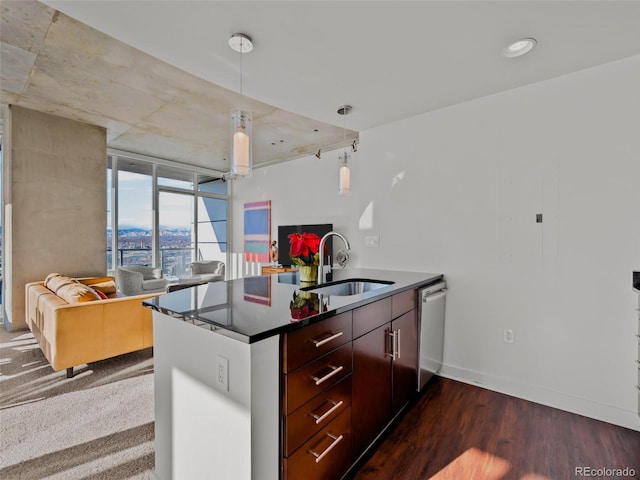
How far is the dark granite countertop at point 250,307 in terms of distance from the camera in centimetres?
108

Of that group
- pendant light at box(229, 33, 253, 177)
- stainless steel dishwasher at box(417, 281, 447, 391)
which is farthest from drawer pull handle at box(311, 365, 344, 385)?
pendant light at box(229, 33, 253, 177)

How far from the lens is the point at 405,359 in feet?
6.63

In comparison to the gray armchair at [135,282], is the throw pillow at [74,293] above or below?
above

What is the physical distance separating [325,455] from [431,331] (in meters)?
1.42

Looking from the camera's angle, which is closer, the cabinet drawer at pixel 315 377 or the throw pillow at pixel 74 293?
the cabinet drawer at pixel 315 377

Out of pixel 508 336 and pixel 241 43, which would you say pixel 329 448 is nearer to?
pixel 508 336

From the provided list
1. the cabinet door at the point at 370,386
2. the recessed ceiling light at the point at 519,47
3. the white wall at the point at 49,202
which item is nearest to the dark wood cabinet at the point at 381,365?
the cabinet door at the point at 370,386

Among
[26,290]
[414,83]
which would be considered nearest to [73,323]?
[26,290]

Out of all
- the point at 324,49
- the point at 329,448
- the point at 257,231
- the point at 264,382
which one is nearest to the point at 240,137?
the point at 324,49

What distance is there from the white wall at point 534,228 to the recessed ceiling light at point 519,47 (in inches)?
21.1

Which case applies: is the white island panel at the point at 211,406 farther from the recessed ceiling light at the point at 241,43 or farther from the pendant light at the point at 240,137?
the recessed ceiling light at the point at 241,43

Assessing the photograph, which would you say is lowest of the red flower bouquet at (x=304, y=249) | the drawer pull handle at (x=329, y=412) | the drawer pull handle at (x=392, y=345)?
the drawer pull handle at (x=329, y=412)

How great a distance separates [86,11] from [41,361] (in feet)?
10.1

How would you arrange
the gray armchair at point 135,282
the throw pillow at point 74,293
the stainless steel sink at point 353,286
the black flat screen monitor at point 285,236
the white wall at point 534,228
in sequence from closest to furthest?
1. the white wall at point 534,228
2. the stainless steel sink at point 353,286
3. the throw pillow at point 74,293
4. the gray armchair at point 135,282
5. the black flat screen monitor at point 285,236
